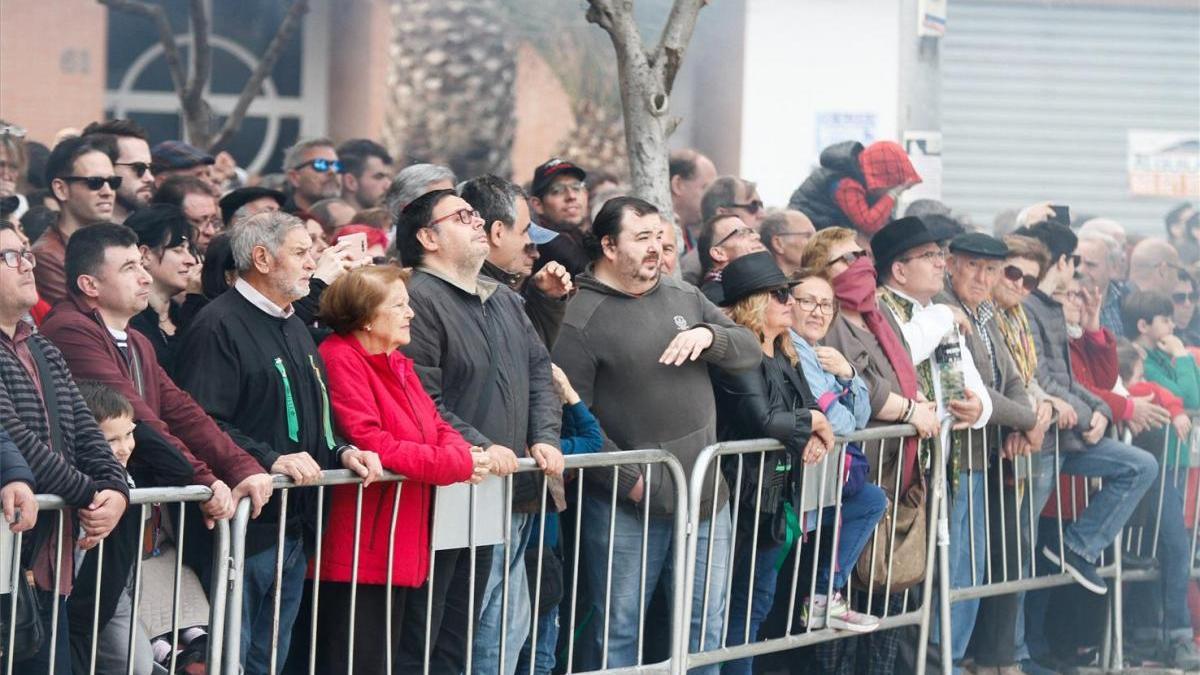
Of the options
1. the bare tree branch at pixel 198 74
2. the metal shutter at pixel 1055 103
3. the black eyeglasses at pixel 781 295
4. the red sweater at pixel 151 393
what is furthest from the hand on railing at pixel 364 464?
the metal shutter at pixel 1055 103

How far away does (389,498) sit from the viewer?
5715 millimetres

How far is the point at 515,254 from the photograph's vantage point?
6.69 meters

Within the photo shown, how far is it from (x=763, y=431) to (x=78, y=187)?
2.78 m

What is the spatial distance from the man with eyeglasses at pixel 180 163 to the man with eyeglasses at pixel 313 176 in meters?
1.22

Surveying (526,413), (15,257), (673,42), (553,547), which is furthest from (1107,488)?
(15,257)

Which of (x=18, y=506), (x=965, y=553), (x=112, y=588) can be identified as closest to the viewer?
(x=18, y=506)

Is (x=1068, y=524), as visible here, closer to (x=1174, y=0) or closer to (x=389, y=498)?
(x=389, y=498)

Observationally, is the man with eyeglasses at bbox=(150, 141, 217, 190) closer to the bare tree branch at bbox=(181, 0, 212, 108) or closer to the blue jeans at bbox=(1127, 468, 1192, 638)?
the bare tree branch at bbox=(181, 0, 212, 108)

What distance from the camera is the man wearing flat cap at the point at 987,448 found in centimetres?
803

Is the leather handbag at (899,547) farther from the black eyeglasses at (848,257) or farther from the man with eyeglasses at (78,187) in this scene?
the man with eyeglasses at (78,187)

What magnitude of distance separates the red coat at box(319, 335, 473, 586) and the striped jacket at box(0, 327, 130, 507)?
807mm

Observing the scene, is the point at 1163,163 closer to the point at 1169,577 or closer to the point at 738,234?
the point at 1169,577

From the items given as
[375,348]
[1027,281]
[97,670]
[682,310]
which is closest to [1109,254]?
[1027,281]

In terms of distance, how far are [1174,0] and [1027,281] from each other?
945 cm
